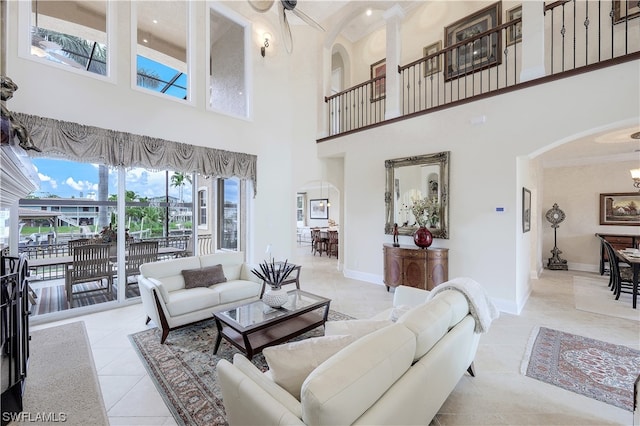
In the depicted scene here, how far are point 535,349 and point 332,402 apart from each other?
308 centimetres

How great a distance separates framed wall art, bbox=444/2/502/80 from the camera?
5129 millimetres

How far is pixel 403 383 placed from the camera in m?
1.33

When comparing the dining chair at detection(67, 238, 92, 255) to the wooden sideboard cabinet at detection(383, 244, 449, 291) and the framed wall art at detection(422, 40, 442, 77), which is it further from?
the framed wall art at detection(422, 40, 442, 77)

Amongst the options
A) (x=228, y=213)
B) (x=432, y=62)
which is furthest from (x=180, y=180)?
(x=432, y=62)

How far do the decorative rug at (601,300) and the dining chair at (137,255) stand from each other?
6.90 meters

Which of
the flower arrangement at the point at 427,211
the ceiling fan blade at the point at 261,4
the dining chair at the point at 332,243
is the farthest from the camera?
the dining chair at the point at 332,243

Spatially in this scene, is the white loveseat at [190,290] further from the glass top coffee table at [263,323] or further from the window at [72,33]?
the window at [72,33]

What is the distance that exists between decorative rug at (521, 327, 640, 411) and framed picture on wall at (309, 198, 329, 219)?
8.74 meters

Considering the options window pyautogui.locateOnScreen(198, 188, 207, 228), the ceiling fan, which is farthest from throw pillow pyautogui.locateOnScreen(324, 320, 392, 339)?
window pyautogui.locateOnScreen(198, 188, 207, 228)

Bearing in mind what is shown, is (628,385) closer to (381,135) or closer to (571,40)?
(381,135)

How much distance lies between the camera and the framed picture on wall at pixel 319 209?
11.5 meters

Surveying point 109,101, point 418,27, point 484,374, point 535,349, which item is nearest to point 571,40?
point 418,27

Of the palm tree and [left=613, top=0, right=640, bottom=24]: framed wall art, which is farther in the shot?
the palm tree

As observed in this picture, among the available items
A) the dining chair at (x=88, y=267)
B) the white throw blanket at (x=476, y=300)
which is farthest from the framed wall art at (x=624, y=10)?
the dining chair at (x=88, y=267)
